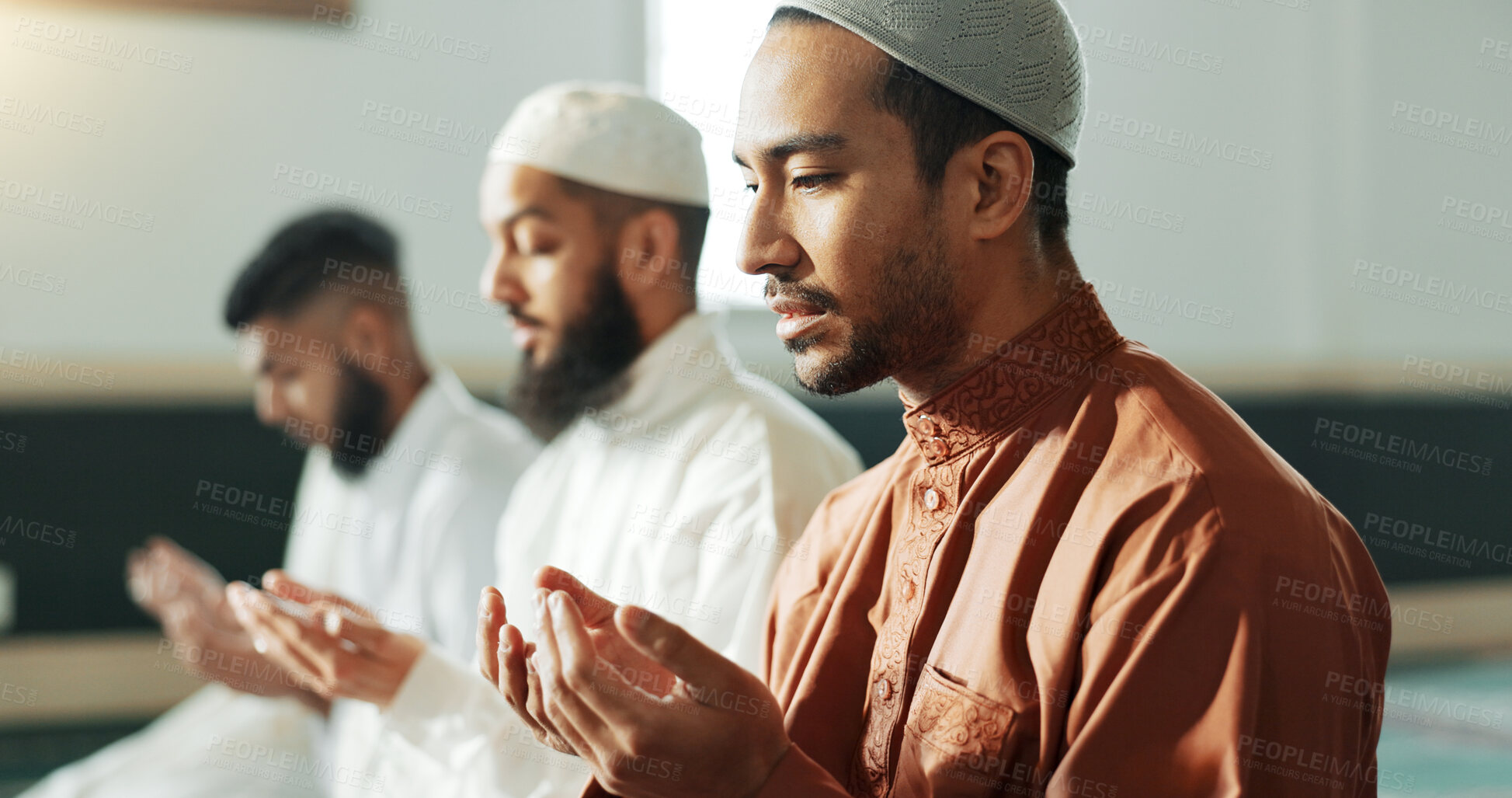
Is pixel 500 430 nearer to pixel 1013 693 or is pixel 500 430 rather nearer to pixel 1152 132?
pixel 1013 693

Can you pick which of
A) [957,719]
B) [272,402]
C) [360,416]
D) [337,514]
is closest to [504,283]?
[360,416]

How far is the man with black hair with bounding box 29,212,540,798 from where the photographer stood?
280 centimetres

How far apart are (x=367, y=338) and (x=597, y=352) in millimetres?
1101

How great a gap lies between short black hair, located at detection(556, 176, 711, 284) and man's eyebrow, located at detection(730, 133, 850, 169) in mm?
1261

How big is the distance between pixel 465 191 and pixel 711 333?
12.7 ft

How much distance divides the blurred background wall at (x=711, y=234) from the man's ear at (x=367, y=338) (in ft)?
5.18

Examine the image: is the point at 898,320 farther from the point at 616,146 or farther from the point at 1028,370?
the point at 616,146

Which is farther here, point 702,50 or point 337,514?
point 702,50

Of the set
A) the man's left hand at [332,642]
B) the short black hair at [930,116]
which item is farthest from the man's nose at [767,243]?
the man's left hand at [332,642]

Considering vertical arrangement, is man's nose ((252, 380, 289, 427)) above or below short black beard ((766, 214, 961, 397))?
below

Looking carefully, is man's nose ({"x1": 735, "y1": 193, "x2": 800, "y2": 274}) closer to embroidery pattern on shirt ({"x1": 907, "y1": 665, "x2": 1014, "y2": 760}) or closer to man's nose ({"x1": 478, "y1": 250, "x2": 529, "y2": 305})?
embroidery pattern on shirt ({"x1": 907, "y1": 665, "x2": 1014, "y2": 760})

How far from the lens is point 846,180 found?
131 cm

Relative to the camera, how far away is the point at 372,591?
3.18 metres

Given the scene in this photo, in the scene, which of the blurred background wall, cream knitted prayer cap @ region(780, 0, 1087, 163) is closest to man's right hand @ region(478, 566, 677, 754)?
cream knitted prayer cap @ region(780, 0, 1087, 163)
